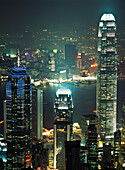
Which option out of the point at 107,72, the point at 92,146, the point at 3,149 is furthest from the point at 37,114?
the point at 107,72

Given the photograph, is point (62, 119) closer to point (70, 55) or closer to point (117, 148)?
point (70, 55)

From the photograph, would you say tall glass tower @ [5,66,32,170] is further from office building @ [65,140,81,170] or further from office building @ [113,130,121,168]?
office building @ [113,130,121,168]

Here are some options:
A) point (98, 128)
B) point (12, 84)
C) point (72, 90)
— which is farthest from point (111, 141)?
point (12, 84)

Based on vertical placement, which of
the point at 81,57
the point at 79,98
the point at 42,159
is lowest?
the point at 42,159

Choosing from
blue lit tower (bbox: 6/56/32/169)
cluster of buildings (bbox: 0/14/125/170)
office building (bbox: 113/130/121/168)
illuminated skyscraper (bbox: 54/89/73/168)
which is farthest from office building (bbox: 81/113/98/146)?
blue lit tower (bbox: 6/56/32/169)

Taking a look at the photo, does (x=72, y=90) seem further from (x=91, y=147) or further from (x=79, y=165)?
(x=79, y=165)

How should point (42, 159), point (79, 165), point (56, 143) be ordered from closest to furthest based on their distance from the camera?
point (79, 165)
point (42, 159)
point (56, 143)

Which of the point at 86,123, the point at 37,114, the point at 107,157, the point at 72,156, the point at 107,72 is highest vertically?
the point at 107,72
